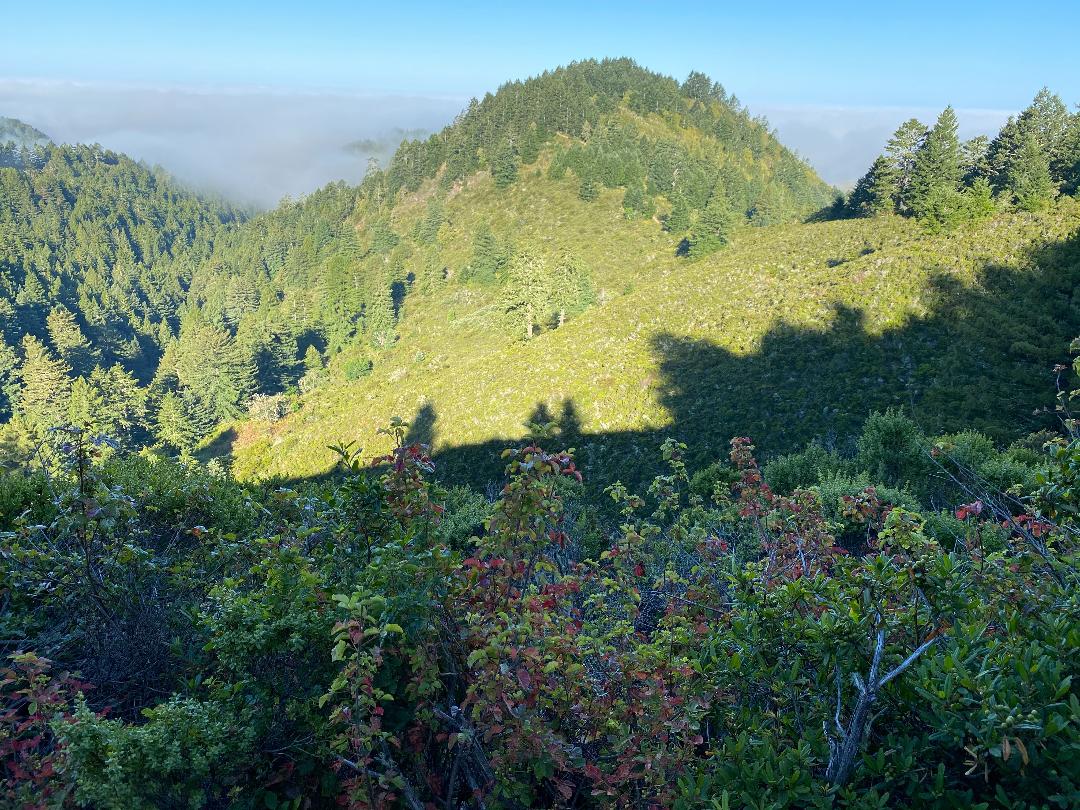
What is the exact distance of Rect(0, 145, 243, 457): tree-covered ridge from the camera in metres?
63.0

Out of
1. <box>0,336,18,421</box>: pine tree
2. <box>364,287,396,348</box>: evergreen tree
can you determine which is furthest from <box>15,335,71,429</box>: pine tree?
<box>364,287,396,348</box>: evergreen tree

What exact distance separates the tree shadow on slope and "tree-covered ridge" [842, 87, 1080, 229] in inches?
267

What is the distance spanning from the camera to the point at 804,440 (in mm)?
22797

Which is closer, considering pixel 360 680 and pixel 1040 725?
pixel 1040 725

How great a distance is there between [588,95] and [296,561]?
134081mm

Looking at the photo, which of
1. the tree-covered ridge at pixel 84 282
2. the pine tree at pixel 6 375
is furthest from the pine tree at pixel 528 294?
the pine tree at pixel 6 375

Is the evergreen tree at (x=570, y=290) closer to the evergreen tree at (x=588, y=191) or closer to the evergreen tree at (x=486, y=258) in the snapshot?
the evergreen tree at (x=486, y=258)

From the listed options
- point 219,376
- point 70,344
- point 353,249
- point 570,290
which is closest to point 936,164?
point 570,290

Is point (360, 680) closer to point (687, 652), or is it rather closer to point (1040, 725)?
point (687, 652)

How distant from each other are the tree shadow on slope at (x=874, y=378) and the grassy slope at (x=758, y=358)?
0.09 m

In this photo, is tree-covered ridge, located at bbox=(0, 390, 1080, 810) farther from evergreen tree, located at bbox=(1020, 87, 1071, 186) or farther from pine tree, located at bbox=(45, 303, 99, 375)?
pine tree, located at bbox=(45, 303, 99, 375)

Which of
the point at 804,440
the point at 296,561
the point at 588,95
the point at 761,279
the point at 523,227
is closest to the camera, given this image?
the point at 296,561

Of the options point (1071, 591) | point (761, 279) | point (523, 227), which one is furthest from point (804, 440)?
point (523, 227)

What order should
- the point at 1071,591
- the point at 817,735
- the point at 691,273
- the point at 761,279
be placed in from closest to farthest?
1. the point at 817,735
2. the point at 1071,591
3. the point at 761,279
4. the point at 691,273
